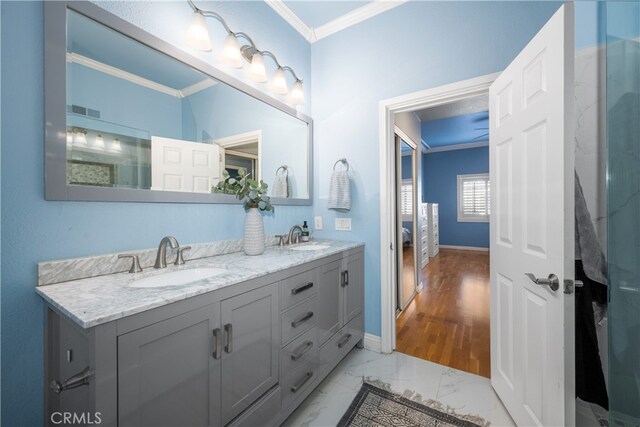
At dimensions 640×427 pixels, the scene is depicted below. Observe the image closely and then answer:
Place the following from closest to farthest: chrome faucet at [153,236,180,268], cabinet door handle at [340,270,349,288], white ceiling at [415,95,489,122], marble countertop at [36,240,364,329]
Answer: marble countertop at [36,240,364,329] → chrome faucet at [153,236,180,268] → cabinet door handle at [340,270,349,288] → white ceiling at [415,95,489,122]

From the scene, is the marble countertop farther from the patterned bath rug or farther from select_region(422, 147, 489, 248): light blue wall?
select_region(422, 147, 489, 248): light blue wall

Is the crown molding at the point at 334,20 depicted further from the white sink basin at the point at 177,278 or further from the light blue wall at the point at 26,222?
the white sink basin at the point at 177,278

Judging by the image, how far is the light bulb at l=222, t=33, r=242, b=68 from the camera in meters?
1.58

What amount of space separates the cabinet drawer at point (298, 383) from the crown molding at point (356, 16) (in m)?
2.71

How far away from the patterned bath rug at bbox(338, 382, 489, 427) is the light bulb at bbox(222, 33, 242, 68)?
226 centimetres

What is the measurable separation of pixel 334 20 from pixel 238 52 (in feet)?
3.75

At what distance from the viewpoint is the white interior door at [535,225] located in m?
0.99

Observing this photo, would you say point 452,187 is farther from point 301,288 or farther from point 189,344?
point 189,344

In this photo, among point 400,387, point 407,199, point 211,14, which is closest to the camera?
point 211,14

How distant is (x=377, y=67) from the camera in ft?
6.91

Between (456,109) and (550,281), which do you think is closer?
(550,281)

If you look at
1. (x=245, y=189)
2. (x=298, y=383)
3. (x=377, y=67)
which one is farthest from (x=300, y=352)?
(x=377, y=67)

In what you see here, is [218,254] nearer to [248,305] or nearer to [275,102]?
[248,305]

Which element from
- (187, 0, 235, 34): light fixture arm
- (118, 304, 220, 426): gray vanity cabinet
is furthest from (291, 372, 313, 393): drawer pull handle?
(187, 0, 235, 34): light fixture arm
